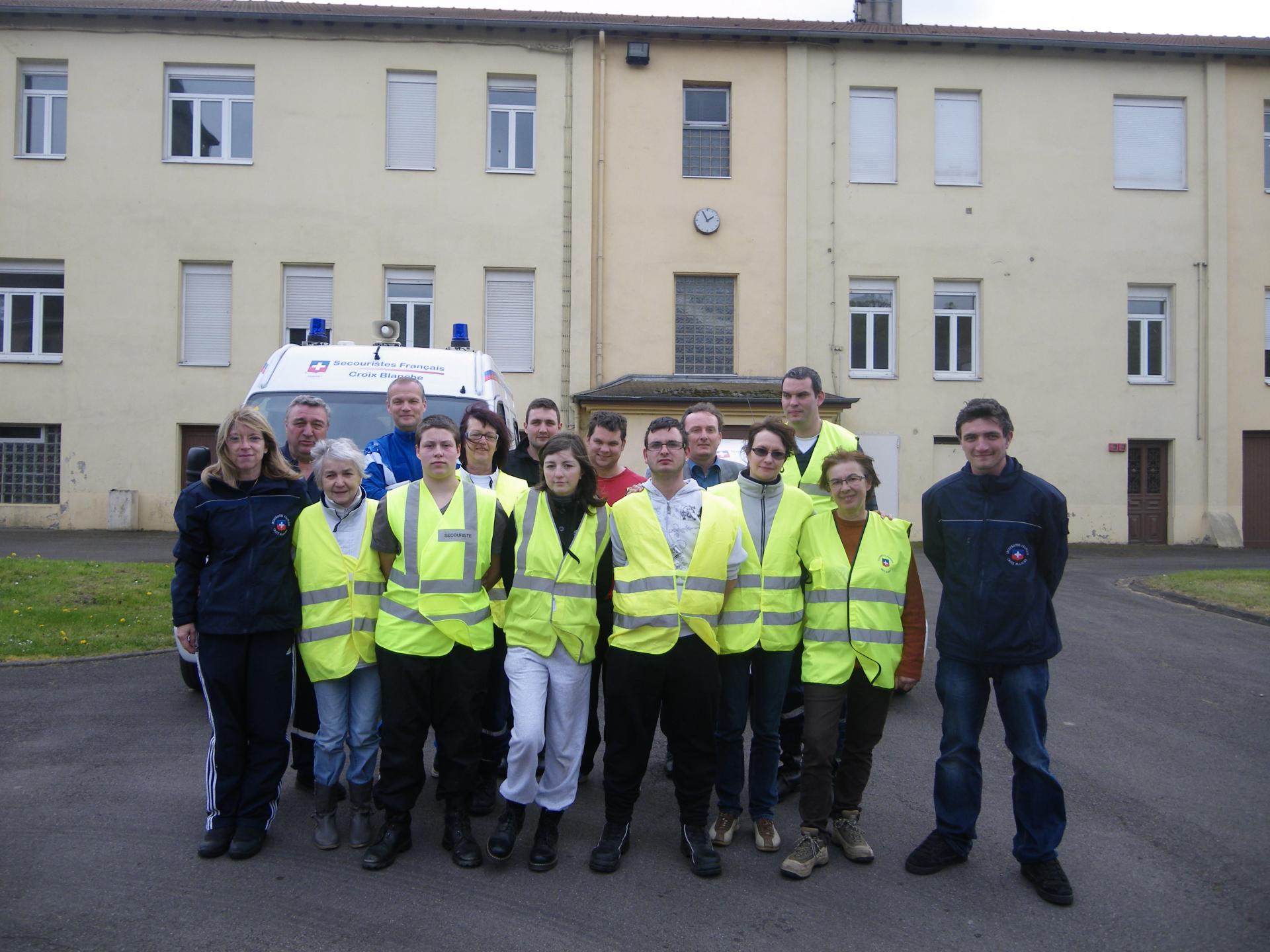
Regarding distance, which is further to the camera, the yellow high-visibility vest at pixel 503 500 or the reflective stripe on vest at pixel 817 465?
the reflective stripe on vest at pixel 817 465

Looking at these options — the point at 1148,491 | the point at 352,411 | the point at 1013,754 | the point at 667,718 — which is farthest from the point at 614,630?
the point at 1148,491

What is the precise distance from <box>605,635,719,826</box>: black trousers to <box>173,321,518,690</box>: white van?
345 centimetres

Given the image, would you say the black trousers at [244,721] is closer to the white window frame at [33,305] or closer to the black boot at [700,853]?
the black boot at [700,853]

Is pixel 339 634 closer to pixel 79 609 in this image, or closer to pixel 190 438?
pixel 79 609

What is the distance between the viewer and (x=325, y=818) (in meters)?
4.45

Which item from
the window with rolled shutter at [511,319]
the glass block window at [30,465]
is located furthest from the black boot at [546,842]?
the glass block window at [30,465]

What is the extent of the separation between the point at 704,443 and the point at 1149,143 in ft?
69.3

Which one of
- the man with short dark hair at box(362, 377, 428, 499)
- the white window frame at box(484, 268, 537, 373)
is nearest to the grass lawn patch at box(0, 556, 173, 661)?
the man with short dark hair at box(362, 377, 428, 499)

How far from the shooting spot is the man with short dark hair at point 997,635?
13.6 feet

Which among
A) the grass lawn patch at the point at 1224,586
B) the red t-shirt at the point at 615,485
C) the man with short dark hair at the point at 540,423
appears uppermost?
the man with short dark hair at the point at 540,423

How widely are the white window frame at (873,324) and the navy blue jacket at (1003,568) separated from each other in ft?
56.3

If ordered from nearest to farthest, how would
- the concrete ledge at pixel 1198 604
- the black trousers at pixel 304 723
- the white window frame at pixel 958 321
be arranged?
the black trousers at pixel 304 723 → the concrete ledge at pixel 1198 604 → the white window frame at pixel 958 321

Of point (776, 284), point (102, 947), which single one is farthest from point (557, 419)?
point (776, 284)

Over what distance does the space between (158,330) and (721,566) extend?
18.8m
